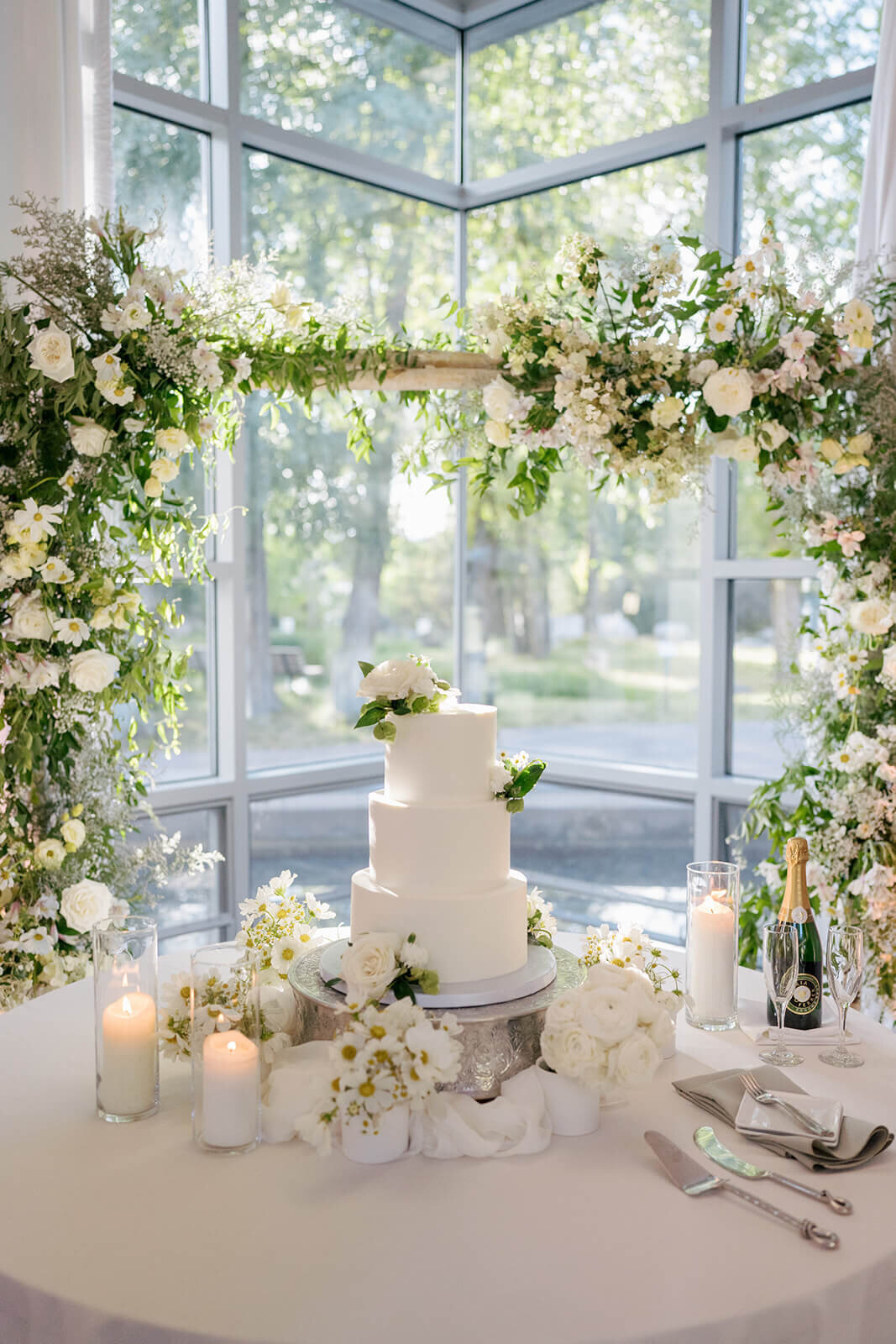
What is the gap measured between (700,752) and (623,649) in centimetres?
54

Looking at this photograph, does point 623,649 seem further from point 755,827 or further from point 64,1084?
point 64,1084

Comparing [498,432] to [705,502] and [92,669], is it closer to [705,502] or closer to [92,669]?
[705,502]

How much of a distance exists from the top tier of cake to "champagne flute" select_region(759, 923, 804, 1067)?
0.50 meters

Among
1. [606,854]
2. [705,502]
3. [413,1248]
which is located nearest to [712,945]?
[413,1248]

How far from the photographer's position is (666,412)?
112 inches

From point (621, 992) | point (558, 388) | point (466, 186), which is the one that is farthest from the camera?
point (466, 186)

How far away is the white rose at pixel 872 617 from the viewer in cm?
288

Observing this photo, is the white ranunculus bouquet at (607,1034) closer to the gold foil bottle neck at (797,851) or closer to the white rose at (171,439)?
the gold foil bottle neck at (797,851)

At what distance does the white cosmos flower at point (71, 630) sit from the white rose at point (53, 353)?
0.57 m

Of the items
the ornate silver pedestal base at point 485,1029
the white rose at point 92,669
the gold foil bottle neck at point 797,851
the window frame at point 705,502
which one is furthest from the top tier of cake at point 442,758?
the window frame at point 705,502

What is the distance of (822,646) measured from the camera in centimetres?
311

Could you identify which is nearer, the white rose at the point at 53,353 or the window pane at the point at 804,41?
the white rose at the point at 53,353

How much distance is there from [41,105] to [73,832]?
190 cm

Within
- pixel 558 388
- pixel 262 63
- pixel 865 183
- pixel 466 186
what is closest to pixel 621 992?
pixel 558 388
